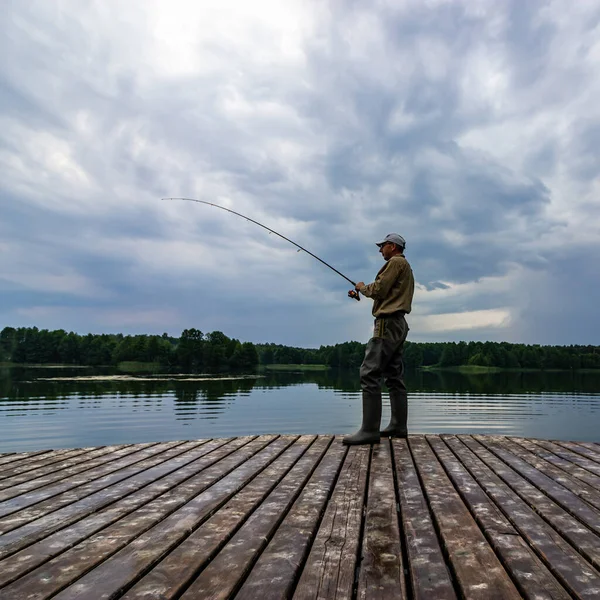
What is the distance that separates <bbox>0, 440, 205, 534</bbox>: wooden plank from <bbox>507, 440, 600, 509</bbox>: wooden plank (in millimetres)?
3086

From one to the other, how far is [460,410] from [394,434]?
52.6 ft

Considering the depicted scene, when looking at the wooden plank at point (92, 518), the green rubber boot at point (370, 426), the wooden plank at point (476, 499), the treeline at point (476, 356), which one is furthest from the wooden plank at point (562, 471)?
the treeline at point (476, 356)

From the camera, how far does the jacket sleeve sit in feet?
17.0

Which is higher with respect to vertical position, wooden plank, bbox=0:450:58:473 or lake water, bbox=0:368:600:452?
wooden plank, bbox=0:450:58:473

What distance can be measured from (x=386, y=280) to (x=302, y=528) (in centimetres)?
318

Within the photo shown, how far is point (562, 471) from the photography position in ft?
12.8

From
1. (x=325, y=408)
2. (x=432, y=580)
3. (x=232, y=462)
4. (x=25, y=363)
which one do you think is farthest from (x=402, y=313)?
(x=25, y=363)

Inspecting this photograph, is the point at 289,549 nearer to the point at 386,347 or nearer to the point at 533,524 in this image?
the point at 533,524

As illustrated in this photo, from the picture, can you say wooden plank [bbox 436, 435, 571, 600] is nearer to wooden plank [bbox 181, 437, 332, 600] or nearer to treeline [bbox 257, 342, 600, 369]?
wooden plank [bbox 181, 437, 332, 600]

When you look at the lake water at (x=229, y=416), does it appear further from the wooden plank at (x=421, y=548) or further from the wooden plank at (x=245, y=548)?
the wooden plank at (x=421, y=548)

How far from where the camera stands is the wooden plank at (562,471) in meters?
3.21

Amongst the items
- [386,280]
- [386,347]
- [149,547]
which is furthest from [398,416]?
[149,547]

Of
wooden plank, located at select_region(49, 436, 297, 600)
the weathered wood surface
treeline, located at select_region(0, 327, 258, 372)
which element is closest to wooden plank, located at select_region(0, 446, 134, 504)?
the weathered wood surface

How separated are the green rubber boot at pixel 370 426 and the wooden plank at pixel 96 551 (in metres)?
1.83
